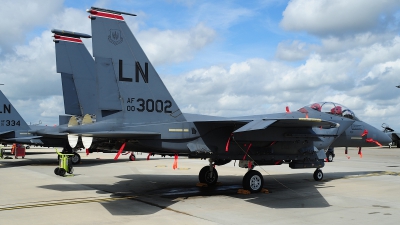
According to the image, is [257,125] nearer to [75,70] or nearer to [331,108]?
[331,108]

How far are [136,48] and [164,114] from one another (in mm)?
1984

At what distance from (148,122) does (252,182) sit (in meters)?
3.88

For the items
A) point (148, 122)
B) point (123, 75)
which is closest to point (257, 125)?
point (148, 122)

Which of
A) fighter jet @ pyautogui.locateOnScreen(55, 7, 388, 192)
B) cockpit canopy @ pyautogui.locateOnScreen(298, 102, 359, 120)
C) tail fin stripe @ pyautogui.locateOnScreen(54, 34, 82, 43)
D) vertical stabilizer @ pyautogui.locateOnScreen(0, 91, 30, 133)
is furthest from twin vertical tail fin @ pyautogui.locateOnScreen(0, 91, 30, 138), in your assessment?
cockpit canopy @ pyautogui.locateOnScreen(298, 102, 359, 120)

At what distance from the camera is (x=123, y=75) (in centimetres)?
963

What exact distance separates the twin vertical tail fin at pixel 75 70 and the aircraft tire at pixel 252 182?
994cm

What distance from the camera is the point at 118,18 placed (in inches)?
380

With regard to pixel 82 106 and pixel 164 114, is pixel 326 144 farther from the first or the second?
pixel 82 106

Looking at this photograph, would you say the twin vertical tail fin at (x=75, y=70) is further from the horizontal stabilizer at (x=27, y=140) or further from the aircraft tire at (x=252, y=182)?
the aircraft tire at (x=252, y=182)

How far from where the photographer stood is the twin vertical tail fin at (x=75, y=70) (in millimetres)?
18109

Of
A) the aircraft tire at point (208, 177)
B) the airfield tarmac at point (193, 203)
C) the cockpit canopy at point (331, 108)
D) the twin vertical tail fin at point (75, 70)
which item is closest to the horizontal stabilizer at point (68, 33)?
the twin vertical tail fin at point (75, 70)

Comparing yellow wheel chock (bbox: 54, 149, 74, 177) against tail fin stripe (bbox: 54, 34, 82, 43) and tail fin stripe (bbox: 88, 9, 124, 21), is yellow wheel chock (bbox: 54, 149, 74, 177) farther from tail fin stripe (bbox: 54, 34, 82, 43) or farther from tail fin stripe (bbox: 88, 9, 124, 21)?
tail fin stripe (bbox: 88, 9, 124, 21)

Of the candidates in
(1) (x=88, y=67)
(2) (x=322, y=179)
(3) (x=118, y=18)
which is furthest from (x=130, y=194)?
(1) (x=88, y=67)

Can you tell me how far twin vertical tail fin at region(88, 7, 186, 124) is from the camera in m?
9.41
